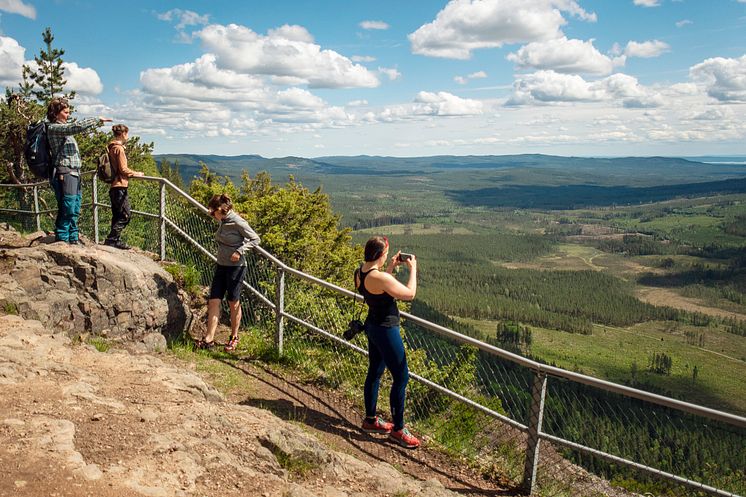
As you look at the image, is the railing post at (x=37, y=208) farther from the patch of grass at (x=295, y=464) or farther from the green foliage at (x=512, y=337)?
the green foliage at (x=512, y=337)

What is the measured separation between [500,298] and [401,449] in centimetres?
17600

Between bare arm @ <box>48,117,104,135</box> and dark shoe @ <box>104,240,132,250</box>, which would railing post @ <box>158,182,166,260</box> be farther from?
bare arm @ <box>48,117,104,135</box>

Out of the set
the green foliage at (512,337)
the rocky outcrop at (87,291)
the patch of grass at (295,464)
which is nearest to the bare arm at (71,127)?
the rocky outcrop at (87,291)

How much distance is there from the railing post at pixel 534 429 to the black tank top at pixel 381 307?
1.47 metres

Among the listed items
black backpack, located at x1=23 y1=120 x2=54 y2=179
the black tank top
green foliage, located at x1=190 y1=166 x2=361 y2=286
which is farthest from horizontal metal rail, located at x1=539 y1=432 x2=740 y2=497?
green foliage, located at x1=190 y1=166 x2=361 y2=286

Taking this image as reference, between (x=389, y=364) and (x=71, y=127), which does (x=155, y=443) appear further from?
(x=71, y=127)

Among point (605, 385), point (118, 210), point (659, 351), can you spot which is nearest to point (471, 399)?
point (605, 385)

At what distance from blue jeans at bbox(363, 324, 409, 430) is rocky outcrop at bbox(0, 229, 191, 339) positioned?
3562mm

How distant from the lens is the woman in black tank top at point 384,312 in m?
5.18

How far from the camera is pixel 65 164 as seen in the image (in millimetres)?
7547

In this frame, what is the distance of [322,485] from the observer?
13.9 feet

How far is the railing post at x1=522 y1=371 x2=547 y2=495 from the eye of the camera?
5215 millimetres

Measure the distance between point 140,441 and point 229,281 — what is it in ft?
12.5

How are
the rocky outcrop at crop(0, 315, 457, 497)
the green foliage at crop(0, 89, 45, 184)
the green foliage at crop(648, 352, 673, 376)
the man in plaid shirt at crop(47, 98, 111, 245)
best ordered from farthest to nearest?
the green foliage at crop(648, 352, 673, 376) < the green foliage at crop(0, 89, 45, 184) < the man in plaid shirt at crop(47, 98, 111, 245) < the rocky outcrop at crop(0, 315, 457, 497)
